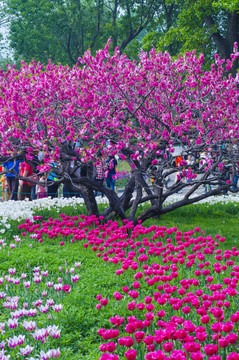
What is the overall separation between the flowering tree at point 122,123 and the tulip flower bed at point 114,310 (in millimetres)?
1907

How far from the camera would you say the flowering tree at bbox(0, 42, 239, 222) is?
25.8ft

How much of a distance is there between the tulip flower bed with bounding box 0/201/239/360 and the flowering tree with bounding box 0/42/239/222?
1.91 meters

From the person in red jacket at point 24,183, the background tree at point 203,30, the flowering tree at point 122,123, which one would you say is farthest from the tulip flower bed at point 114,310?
the background tree at point 203,30

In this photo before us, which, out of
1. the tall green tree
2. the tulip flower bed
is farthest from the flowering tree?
the tall green tree

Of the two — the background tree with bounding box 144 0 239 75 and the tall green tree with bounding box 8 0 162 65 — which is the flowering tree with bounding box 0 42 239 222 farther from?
the tall green tree with bounding box 8 0 162 65

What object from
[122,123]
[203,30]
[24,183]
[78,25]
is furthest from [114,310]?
[78,25]

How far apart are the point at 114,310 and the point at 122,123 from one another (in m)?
5.07

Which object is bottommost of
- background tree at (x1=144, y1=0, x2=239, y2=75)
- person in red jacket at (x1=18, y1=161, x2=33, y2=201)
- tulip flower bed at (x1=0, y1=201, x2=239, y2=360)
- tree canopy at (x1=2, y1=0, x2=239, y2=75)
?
tulip flower bed at (x1=0, y1=201, x2=239, y2=360)

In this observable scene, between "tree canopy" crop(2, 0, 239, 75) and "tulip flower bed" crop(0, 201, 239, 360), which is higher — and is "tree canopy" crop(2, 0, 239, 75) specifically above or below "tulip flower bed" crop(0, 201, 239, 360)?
above

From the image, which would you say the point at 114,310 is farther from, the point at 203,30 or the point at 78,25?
the point at 78,25

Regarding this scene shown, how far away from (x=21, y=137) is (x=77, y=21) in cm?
2257

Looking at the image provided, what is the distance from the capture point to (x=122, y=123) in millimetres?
8461

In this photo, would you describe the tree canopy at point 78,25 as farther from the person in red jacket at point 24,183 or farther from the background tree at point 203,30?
the person in red jacket at point 24,183

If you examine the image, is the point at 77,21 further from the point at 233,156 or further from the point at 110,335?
the point at 110,335
